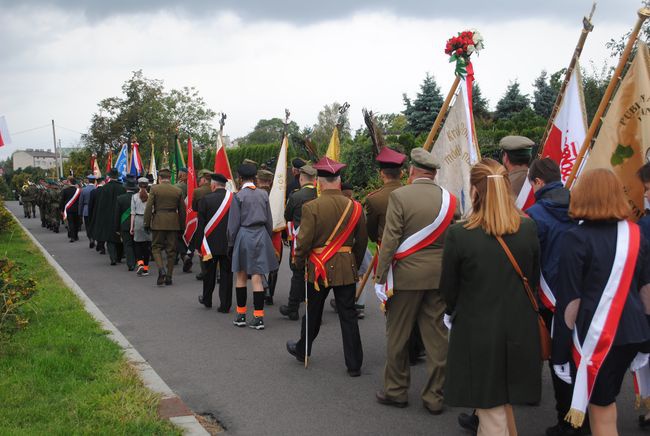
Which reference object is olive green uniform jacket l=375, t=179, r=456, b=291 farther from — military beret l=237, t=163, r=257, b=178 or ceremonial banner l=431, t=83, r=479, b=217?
military beret l=237, t=163, r=257, b=178

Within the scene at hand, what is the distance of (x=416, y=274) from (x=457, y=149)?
7.49 feet

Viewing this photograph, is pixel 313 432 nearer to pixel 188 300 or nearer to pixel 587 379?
pixel 587 379

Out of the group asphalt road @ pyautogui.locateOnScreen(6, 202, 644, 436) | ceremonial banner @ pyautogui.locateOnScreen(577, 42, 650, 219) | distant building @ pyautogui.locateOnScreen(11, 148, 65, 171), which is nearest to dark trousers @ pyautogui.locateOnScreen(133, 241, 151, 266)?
asphalt road @ pyautogui.locateOnScreen(6, 202, 644, 436)

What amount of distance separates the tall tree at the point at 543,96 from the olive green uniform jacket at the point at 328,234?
25762 mm

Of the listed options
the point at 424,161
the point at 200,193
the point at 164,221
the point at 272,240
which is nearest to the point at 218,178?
the point at 272,240

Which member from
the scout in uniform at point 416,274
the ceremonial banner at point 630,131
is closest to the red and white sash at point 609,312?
the scout in uniform at point 416,274

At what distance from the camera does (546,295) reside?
181 inches

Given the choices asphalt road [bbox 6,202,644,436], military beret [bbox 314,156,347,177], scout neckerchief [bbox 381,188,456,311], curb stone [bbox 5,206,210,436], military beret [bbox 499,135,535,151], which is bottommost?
asphalt road [bbox 6,202,644,436]

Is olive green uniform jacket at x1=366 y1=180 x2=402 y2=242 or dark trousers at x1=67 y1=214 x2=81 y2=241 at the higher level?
olive green uniform jacket at x1=366 y1=180 x2=402 y2=242

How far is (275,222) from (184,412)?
5.41m

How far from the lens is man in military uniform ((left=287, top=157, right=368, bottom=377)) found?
6387mm

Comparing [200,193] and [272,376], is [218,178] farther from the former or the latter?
[272,376]

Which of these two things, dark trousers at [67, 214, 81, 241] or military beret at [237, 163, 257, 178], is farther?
dark trousers at [67, 214, 81, 241]

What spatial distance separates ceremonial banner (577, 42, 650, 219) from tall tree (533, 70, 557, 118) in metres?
25.7
